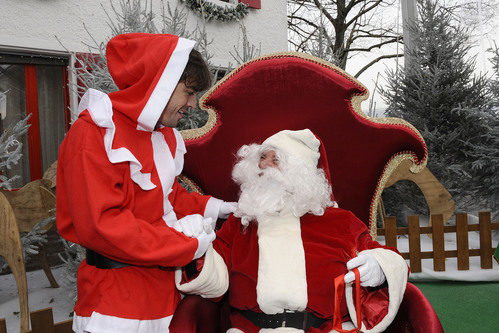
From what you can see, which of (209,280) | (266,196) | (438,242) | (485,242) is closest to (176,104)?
(266,196)

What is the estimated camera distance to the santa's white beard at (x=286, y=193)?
1.78 meters

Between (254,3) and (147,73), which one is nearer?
(147,73)

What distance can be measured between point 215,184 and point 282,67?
69 cm

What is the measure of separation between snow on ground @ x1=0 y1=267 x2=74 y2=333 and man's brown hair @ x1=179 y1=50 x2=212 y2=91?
2.45 metres

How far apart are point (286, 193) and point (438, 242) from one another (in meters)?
2.51

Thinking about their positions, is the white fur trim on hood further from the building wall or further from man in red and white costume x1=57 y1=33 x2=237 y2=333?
the building wall

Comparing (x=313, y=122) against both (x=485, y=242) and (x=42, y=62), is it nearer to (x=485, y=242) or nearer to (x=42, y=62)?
(x=485, y=242)

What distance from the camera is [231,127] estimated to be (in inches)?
83.1

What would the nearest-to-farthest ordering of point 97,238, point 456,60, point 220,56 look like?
point 97,238, point 456,60, point 220,56

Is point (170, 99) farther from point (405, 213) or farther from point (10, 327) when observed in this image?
point (405, 213)

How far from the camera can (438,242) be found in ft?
12.2

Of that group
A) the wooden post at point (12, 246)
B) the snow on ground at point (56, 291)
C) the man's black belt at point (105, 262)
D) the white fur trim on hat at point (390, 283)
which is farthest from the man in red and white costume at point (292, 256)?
the snow on ground at point (56, 291)

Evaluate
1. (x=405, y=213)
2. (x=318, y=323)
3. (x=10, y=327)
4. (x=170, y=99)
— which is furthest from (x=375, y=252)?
(x=405, y=213)

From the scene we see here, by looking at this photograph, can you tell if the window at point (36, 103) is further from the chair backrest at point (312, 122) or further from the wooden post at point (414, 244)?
the wooden post at point (414, 244)
